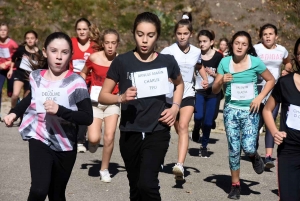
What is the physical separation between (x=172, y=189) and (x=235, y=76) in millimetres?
1528

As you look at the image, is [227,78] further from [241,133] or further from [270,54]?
[270,54]

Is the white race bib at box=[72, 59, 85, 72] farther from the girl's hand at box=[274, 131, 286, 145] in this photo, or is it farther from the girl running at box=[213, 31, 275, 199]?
the girl's hand at box=[274, 131, 286, 145]

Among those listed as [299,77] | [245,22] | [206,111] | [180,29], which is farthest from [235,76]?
[245,22]

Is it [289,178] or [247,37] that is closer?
[289,178]

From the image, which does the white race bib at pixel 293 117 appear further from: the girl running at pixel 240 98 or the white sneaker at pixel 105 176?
the white sneaker at pixel 105 176

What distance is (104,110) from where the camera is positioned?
913 centimetres

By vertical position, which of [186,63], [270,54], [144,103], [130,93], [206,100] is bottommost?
[206,100]

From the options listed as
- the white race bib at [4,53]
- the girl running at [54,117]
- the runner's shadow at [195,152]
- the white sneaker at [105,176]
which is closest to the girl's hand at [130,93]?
the girl running at [54,117]

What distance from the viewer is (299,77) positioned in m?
6.02

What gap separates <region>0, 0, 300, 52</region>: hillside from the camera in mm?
22188

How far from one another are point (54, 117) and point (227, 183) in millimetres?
3938

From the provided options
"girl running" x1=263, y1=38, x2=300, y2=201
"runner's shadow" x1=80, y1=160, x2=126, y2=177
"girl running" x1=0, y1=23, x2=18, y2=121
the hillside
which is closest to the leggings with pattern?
"runner's shadow" x1=80, y1=160, x2=126, y2=177

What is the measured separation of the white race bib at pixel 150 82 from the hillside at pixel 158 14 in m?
15.8

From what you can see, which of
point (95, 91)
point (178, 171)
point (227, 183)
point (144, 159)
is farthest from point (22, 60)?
point (144, 159)
